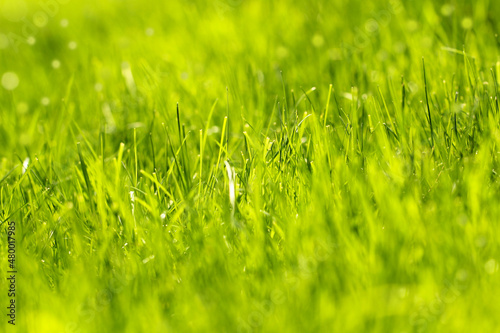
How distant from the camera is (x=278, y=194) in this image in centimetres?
177

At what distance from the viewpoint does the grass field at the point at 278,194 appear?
1420 millimetres

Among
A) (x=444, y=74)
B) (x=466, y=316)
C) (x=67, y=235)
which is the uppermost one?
(x=444, y=74)

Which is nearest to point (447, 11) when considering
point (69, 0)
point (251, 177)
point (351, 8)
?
point (351, 8)

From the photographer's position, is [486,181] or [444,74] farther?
[444,74]

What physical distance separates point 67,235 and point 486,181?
4.45 feet

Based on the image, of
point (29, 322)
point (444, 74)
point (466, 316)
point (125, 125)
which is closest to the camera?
point (466, 316)

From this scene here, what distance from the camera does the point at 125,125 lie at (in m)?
2.75

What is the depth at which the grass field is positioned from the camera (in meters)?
1.42

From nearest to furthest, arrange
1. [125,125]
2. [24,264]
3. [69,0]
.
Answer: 1. [24,264]
2. [125,125]
3. [69,0]

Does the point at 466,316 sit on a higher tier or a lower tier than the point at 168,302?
higher

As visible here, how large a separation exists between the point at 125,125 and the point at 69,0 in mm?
3462

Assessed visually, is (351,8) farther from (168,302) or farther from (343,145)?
(168,302)

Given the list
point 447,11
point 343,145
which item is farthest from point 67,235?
point 447,11

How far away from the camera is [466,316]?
4.23 ft
